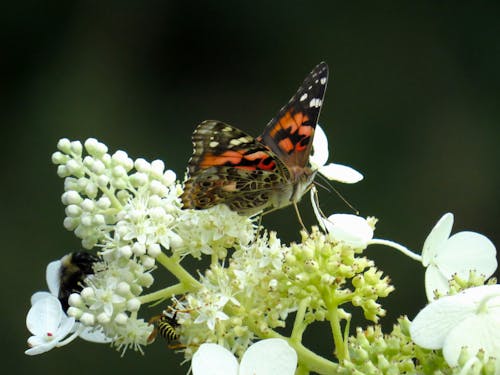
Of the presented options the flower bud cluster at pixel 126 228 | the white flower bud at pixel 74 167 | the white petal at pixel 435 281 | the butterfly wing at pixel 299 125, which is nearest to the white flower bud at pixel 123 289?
the flower bud cluster at pixel 126 228

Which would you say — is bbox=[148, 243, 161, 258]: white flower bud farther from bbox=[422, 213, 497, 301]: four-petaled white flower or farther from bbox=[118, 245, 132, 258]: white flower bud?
bbox=[422, 213, 497, 301]: four-petaled white flower

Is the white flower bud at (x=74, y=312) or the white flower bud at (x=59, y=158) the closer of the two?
the white flower bud at (x=74, y=312)

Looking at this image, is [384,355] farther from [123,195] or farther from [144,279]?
[123,195]

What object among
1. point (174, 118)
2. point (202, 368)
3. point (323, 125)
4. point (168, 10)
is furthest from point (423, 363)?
point (168, 10)

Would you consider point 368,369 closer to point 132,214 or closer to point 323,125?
point 132,214

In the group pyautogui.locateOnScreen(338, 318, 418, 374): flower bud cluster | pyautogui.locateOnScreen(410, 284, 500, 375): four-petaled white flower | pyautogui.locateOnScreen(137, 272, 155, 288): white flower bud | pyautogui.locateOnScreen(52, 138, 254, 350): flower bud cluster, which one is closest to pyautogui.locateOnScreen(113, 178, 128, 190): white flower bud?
pyautogui.locateOnScreen(52, 138, 254, 350): flower bud cluster

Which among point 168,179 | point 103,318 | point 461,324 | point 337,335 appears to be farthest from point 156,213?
point 461,324

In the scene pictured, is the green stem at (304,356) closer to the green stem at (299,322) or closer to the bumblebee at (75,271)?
the green stem at (299,322)
